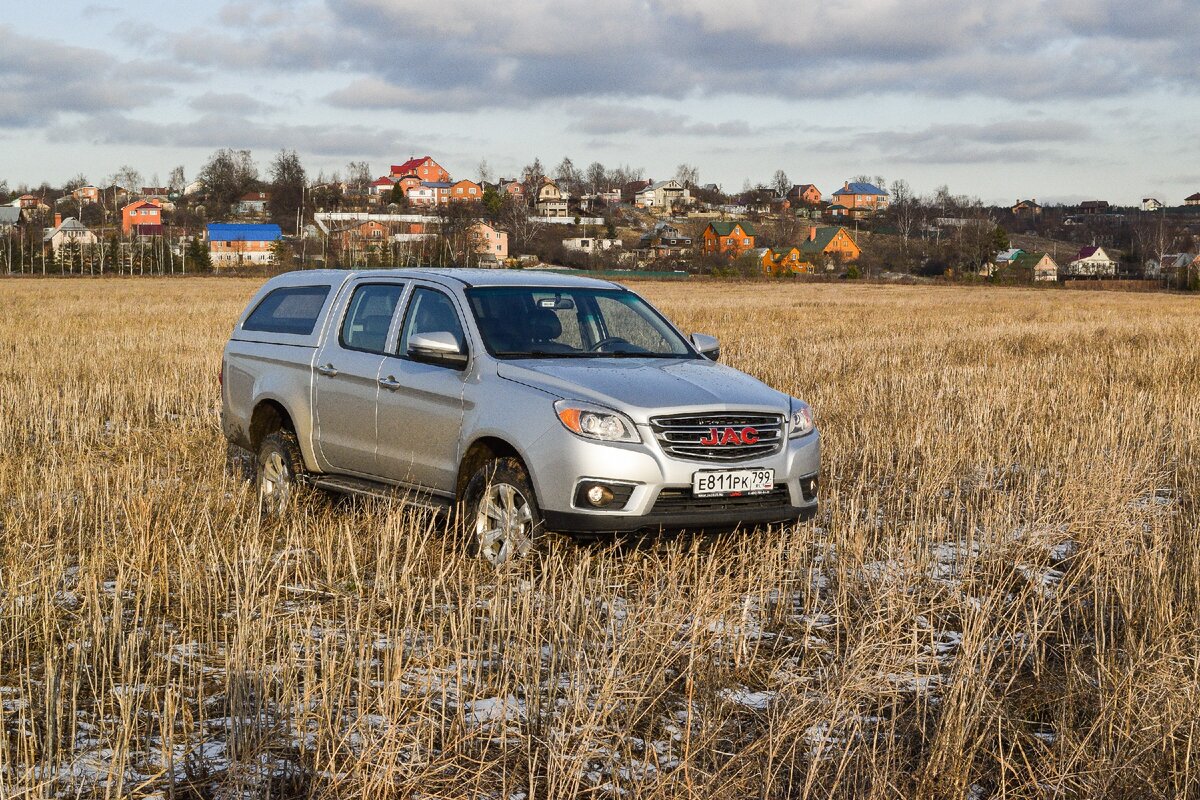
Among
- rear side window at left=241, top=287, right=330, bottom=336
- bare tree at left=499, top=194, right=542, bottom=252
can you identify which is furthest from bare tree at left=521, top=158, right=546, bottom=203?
rear side window at left=241, top=287, right=330, bottom=336

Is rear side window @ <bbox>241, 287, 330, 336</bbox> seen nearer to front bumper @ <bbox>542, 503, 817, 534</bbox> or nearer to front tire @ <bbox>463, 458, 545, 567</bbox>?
front tire @ <bbox>463, 458, 545, 567</bbox>

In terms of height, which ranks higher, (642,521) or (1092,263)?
(1092,263)

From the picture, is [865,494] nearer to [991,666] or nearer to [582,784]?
[991,666]

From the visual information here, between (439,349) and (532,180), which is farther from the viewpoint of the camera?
(532,180)

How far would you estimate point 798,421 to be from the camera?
716 centimetres

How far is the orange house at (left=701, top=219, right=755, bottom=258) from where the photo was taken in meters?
144

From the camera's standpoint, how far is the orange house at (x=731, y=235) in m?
144

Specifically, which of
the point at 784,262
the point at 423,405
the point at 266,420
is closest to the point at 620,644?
the point at 423,405

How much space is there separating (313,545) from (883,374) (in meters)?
12.0

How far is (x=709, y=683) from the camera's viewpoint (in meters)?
4.79

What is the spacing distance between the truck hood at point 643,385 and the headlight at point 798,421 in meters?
0.09

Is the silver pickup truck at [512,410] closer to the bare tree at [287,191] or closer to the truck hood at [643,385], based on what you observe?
the truck hood at [643,385]

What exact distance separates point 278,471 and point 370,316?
133 cm

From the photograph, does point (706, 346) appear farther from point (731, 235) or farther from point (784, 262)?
point (731, 235)
